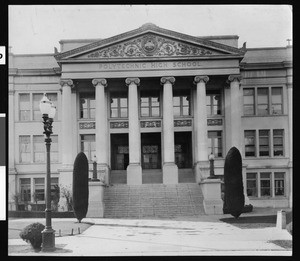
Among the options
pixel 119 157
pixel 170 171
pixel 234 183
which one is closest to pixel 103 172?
pixel 119 157

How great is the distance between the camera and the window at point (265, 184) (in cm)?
3274

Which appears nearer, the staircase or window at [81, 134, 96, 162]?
the staircase

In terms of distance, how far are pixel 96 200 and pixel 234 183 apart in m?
8.60

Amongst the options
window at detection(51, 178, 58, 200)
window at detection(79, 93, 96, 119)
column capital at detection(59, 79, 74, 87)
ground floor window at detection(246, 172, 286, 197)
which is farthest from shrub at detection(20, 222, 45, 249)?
window at detection(79, 93, 96, 119)

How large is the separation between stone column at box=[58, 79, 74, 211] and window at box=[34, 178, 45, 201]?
48.6 inches

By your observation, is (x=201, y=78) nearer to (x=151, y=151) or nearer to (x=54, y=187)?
(x=151, y=151)

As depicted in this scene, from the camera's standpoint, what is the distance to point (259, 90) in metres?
31.2

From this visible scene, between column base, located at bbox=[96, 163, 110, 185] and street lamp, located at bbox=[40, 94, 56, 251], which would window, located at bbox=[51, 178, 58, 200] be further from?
street lamp, located at bbox=[40, 94, 56, 251]

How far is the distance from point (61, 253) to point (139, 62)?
21254 mm

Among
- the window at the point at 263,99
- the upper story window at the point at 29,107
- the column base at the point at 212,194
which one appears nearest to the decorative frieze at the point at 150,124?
the column base at the point at 212,194

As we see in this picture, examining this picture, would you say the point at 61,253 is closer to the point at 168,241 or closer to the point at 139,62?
the point at 168,241

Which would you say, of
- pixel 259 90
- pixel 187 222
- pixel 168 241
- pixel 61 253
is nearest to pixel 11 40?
pixel 61 253

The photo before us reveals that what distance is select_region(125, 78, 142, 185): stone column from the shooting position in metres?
36.2

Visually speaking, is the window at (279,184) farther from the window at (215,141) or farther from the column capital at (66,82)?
the column capital at (66,82)
